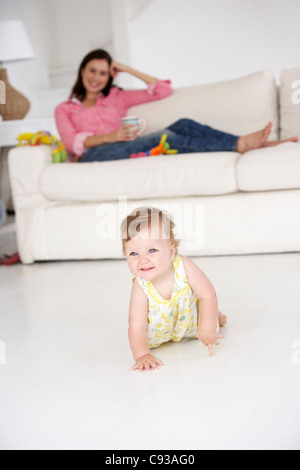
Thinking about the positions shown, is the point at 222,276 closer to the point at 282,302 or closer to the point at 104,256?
the point at 282,302

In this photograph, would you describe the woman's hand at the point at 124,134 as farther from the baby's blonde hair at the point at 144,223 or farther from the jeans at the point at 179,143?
the baby's blonde hair at the point at 144,223

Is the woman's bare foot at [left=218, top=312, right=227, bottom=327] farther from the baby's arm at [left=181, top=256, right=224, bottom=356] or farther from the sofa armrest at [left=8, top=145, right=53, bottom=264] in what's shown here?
the sofa armrest at [left=8, top=145, right=53, bottom=264]

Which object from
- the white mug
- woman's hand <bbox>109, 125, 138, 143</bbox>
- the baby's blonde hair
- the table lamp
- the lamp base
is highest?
the table lamp

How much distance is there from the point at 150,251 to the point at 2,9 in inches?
168

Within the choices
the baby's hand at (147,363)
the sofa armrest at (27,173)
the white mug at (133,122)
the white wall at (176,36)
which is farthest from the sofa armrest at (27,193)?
the white wall at (176,36)

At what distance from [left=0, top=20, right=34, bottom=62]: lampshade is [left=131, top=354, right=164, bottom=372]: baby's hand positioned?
3071 millimetres

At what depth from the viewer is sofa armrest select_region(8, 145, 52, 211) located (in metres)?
2.87

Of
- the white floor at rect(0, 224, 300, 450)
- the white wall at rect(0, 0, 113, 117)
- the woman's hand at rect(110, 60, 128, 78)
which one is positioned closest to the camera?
the white floor at rect(0, 224, 300, 450)

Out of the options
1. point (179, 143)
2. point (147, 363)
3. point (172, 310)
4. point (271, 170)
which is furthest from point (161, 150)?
point (147, 363)

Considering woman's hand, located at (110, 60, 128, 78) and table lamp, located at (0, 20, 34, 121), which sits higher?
table lamp, located at (0, 20, 34, 121)

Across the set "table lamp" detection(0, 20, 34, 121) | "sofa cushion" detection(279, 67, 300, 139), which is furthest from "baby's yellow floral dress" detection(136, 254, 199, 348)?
"table lamp" detection(0, 20, 34, 121)

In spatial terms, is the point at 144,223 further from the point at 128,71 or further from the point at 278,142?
the point at 128,71

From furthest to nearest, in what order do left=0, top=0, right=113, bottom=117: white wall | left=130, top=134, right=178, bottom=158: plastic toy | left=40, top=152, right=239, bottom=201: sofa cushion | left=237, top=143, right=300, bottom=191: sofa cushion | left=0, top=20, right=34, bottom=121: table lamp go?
left=0, top=0, right=113, bottom=117: white wall, left=0, top=20, right=34, bottom=121: table lamp, left=130, top=134, right=178, bottom=158: plastic toy, left=40, top=152, right=239, bottom=201: sofa cushion, left=237, top=143, right=300, bottom=191: sofa cushion

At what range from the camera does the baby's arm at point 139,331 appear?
139 centimetres
